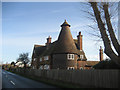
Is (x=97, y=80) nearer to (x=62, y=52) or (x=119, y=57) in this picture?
(x=119, y=57)

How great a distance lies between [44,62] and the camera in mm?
43688

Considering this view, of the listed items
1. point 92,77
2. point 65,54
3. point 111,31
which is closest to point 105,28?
point 111,31

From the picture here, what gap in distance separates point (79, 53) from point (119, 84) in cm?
2935

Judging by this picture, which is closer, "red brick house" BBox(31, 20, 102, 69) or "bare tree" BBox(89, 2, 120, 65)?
"bare tree" BBox(89, 2, 120, 65)

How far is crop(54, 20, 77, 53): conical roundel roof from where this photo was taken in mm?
36906

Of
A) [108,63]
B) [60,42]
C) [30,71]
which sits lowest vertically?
[30,71]

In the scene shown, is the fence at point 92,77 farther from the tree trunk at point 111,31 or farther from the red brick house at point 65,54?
the red brick house at point 65,54

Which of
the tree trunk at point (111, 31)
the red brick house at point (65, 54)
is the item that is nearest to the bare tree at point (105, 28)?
the tree trunk at point (111, 31)

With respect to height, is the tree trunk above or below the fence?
above

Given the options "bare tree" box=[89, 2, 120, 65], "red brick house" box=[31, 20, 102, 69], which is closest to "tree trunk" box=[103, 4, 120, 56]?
"bare tree" box=[89, 2, 120, 65]

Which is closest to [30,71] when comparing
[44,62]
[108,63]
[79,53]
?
[44,62]

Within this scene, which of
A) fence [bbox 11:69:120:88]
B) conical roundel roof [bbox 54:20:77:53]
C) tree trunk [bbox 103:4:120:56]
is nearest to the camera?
fence [bbox 11:69:120:88]

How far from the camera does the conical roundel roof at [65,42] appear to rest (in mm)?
36906

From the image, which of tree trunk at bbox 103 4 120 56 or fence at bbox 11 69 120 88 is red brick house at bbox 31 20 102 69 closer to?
fence at bbox 11 69 120 88
